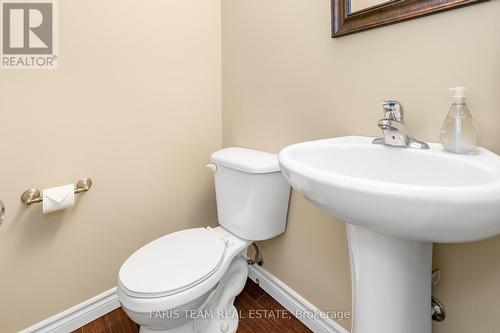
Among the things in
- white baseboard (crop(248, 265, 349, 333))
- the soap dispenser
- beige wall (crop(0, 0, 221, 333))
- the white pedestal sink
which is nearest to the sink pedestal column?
the white pedestal sink

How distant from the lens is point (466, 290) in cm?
78

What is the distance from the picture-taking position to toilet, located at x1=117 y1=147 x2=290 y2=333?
3.04ft

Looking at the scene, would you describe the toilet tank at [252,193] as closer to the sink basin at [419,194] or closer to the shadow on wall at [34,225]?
the sink basin at [419,194]

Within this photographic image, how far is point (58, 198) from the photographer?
1.06m

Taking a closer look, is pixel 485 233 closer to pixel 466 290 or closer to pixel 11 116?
pixel 466 290

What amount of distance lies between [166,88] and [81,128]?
426 mm

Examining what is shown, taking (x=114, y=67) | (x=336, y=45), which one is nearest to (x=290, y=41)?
(x=336, y=45)

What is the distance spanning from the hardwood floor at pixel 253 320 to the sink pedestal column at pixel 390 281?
0.60 metres

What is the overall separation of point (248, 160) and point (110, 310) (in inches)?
38.8

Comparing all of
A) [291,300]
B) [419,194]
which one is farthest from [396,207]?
[291,300]

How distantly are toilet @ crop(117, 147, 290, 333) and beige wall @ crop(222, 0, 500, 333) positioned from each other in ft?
0.49

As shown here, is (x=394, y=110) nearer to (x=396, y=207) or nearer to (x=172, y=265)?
(x=396, y=207)

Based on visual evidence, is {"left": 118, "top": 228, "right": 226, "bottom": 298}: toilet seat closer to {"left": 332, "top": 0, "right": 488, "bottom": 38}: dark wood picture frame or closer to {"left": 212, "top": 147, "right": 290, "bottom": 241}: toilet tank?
{"left": 212, "top": 147, "right": 290, "bottom": 241}: toilet tank

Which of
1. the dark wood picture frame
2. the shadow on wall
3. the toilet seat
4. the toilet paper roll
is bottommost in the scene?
the toilet seat
